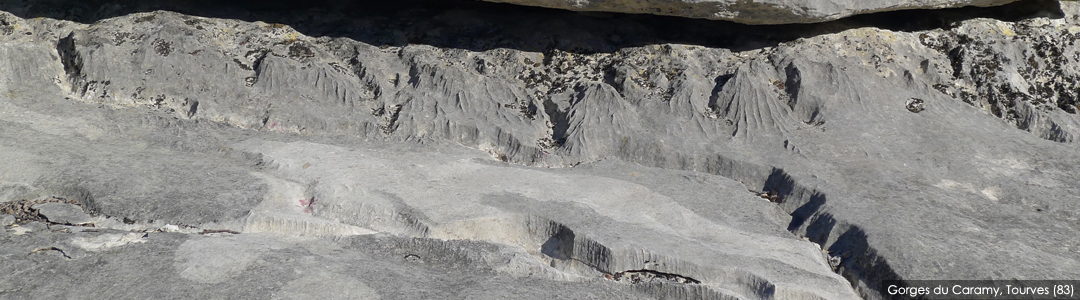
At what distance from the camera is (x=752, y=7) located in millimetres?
5301

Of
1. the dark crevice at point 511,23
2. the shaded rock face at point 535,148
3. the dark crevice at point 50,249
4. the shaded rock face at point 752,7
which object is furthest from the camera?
the dark crevice at point 511,23

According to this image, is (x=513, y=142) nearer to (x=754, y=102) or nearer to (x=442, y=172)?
(x=442, y=172)

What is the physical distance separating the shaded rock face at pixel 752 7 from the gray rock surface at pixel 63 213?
9.53 ft

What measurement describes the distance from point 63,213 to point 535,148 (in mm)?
2752

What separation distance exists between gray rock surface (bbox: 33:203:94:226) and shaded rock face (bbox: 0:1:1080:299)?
71 millimetres

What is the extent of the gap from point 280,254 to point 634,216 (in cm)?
189

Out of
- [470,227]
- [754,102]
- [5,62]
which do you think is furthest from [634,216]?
[5,62]

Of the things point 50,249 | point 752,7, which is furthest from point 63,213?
point 752,7

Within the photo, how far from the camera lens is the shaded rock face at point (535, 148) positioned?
A: 3.79 metres

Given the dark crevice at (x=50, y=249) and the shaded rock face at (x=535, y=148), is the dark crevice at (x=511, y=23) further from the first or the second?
the dark crevice at (x=50, y=249)

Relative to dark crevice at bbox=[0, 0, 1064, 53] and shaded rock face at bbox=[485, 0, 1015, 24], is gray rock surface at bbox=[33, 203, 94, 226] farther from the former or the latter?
shaded rock face at bbox=[485, 0, 1015, 24]

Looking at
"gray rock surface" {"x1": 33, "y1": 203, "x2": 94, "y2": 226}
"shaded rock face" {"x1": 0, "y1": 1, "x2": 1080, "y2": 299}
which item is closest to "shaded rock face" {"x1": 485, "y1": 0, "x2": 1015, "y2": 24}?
"shaded rock face" {"x1": 0, "y1": 1, "x2": 1080, "y2": 299}

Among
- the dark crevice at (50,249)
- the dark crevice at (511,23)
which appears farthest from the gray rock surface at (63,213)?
the dark crevice at (511,23)

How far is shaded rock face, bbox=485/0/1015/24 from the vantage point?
5.26 metres
